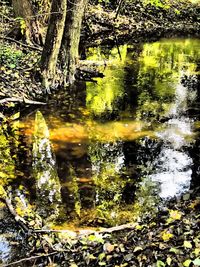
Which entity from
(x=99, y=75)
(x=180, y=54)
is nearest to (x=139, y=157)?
(x=99, y=75)

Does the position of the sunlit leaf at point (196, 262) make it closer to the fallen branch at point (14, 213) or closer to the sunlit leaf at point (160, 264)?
the sunlit leaf at point (160, 264)

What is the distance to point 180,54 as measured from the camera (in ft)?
64.1

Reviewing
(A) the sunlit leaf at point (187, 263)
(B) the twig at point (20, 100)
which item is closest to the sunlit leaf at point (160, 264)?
(A) the sunlit leaf at point (187, 263)

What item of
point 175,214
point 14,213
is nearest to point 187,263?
point 175,214

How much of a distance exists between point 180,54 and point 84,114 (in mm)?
9915

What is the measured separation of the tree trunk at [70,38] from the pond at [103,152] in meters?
0.70

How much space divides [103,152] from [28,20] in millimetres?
8598

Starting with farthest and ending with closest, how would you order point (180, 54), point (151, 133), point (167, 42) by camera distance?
point (167, 42) < point (180, 54) < point (151, 133)

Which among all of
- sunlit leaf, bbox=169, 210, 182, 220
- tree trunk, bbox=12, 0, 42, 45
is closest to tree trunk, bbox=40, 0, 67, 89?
tree trunk, bbox=12, 0, 42, 45

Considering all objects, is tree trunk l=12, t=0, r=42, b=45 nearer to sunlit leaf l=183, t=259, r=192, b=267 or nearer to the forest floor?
the forest floor

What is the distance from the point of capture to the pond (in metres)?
6.94

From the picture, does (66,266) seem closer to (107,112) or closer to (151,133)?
(151,133)

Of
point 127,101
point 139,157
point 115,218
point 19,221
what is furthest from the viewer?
point 127,101

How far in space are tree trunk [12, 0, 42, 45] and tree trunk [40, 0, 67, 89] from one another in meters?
3.19
